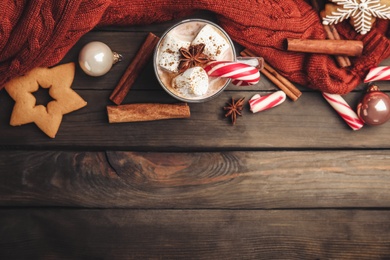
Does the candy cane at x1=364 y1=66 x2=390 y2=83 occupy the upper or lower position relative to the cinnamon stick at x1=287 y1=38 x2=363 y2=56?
lower

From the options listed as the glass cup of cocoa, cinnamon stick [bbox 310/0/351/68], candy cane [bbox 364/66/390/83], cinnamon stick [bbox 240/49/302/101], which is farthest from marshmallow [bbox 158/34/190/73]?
candy cane [bbox 364/66/390/83]

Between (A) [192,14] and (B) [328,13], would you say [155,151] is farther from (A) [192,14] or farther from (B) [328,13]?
(B) [328,13]

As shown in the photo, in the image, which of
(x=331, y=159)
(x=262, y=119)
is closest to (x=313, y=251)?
(x=331, y=159)

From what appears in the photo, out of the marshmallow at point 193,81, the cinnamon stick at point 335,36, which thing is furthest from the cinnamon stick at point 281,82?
the marshmallow at point 193,81

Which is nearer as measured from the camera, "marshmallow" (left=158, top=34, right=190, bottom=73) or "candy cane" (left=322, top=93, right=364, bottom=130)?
"marshmallow" (left=158, top=34, right=190, bottom=73)

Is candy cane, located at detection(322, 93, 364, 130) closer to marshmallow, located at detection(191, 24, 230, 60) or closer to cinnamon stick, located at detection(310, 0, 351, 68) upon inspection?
cinnamon stick, located at detection(310, 0, 351, 68)

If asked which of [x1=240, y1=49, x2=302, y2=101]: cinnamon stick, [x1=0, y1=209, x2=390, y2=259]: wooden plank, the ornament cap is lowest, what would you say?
[x1=0, y1=209, x2=390, y2=259]: wooden plank

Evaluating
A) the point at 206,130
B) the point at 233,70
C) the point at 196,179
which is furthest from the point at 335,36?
the point at 196,179
